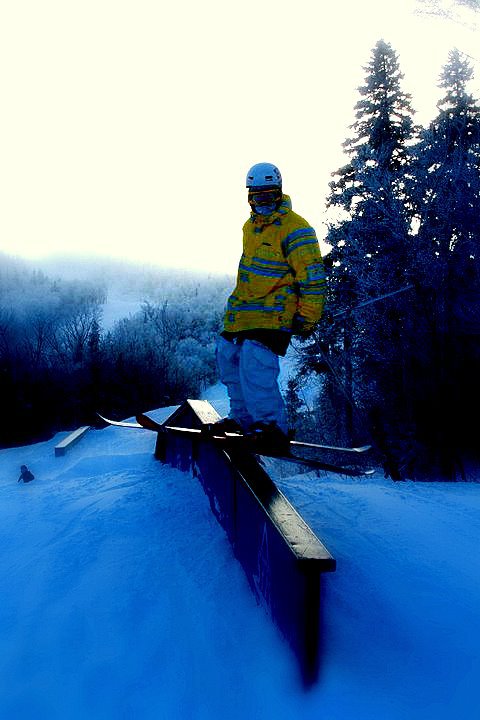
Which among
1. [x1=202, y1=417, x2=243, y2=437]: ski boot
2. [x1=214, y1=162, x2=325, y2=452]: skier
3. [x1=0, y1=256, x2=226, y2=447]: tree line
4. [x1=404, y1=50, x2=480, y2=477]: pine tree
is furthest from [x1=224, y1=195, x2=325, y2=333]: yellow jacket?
[x1=0, y1=256, x2=226, y2=447]: tree line

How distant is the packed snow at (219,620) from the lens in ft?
5.62

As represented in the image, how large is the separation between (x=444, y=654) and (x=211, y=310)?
72.5 feet

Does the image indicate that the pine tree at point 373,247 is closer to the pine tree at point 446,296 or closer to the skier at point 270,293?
the pine tree at point 446,296

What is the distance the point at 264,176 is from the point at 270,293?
83 cm

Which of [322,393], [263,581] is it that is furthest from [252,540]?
[322,393]

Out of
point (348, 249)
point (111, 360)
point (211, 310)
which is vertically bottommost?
point (111, 360)

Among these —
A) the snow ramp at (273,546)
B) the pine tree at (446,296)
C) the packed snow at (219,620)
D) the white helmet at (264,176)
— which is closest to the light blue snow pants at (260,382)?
the snow ramp at (273,546)

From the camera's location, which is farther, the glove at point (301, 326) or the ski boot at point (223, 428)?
the ski boot at point (223, 428)

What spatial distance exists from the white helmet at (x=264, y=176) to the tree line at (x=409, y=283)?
10.1 ft

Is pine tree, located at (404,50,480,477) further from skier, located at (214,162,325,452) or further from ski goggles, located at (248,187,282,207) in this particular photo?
ski goggles, located at (248,187,282,207)

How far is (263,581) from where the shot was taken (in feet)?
7.07

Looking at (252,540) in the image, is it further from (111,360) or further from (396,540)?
(111,360)

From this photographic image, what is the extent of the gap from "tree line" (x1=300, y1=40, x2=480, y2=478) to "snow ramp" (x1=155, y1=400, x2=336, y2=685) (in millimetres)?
2404

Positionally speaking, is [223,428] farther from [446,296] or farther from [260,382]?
[446,296]
